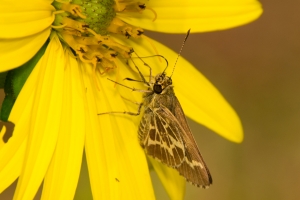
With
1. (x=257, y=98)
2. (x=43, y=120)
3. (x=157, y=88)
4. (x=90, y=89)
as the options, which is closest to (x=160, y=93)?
(x=157, y=88)

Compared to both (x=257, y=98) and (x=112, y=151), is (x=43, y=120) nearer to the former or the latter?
(x=112, y=151)

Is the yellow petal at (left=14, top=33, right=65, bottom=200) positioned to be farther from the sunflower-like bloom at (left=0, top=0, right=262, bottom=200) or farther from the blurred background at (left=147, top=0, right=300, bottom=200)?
the blurred background at (left=147, top=0, right=300, bottom=200)

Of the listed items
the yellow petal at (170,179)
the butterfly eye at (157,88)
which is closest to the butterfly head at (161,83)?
the butterfly eye at (157,88)

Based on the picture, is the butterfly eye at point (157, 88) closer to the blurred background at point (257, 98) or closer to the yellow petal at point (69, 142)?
the yellow petal at point (69, 142)

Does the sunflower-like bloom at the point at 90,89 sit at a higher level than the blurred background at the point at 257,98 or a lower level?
lower

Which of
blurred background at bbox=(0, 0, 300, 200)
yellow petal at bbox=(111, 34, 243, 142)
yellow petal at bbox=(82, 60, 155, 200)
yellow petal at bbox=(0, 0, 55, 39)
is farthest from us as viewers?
blurred background at bbox=(0, 0, 300, 200)

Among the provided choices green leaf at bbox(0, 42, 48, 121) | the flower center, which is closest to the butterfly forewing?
the flower center
